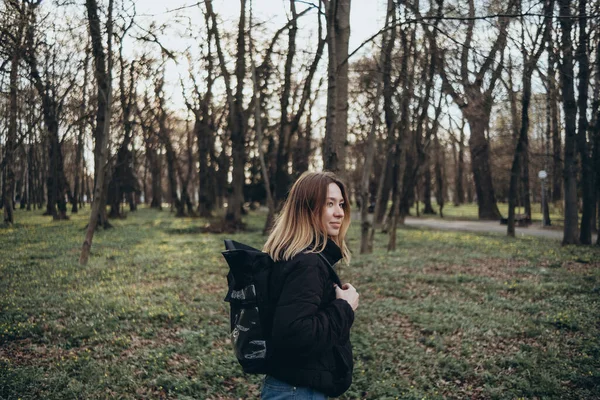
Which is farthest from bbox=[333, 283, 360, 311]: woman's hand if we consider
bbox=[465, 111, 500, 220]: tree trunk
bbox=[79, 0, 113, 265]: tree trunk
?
bbox=[465, 111, 500, 220]: tree trunk

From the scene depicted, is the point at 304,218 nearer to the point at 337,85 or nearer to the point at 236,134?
the point at 337,85

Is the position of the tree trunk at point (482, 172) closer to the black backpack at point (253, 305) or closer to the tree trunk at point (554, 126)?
the tree trunk at point (554, 126)

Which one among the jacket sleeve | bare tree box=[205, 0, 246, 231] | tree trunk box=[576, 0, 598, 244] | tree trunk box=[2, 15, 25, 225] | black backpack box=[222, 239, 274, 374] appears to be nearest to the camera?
the jacket sleeve

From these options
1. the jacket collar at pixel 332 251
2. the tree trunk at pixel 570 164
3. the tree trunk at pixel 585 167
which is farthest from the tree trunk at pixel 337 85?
the tree trunk at pixel 585 167

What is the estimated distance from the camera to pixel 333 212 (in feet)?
7.93

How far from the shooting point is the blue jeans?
218 cm

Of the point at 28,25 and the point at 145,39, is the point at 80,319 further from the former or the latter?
the point at 145,39

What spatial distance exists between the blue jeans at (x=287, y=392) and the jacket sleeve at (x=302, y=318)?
20cm

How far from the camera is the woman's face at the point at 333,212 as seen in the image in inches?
94.2

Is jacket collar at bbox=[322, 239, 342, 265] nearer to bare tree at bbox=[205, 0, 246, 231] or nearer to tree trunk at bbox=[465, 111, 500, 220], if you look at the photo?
bare tree at bbox=[205, 0, 246, 231]

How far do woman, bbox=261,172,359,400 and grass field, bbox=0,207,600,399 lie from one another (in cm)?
309

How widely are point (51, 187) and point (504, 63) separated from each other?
78.9 ft

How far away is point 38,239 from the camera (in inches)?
493

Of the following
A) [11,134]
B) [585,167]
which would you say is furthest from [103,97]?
[585,167]
